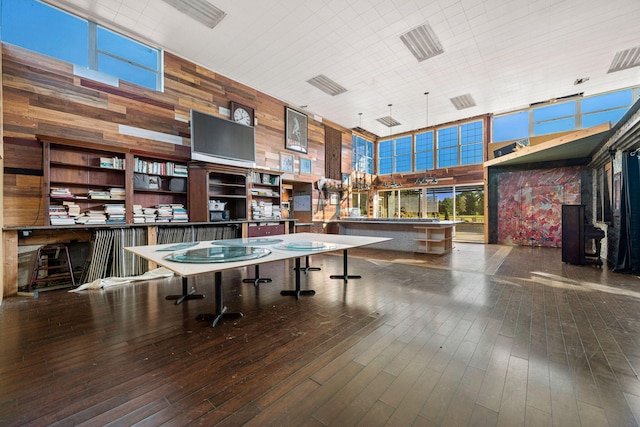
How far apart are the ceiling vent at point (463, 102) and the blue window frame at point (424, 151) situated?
2.25 m

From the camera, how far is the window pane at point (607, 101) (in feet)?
23.9

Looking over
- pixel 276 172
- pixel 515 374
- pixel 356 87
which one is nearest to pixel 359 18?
pixel 356 87

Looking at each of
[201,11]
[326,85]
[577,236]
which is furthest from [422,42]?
[577,236]

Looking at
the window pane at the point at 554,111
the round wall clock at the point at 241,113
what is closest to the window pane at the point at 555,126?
the window pane at the point at 554,111

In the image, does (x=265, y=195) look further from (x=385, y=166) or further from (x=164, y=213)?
(x=385, y=166)

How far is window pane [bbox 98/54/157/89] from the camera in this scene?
15.0 ft

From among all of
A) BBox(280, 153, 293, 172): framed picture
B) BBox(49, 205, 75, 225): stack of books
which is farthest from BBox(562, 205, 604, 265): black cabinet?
BBox(49, 205, 75, 225): stack of books

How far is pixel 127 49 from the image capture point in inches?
191

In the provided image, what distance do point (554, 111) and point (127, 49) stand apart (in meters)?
11.5

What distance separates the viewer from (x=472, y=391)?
4.99 feet

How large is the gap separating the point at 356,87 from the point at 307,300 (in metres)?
6.06

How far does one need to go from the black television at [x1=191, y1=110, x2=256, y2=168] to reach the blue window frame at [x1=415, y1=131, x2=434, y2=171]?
7.49 meters

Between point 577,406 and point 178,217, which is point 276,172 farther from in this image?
point 577,406

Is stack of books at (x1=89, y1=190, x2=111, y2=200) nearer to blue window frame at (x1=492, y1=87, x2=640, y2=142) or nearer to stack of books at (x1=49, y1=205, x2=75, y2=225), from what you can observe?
stack of books at (x1=49, y1=205, x2=75, y2=225)
